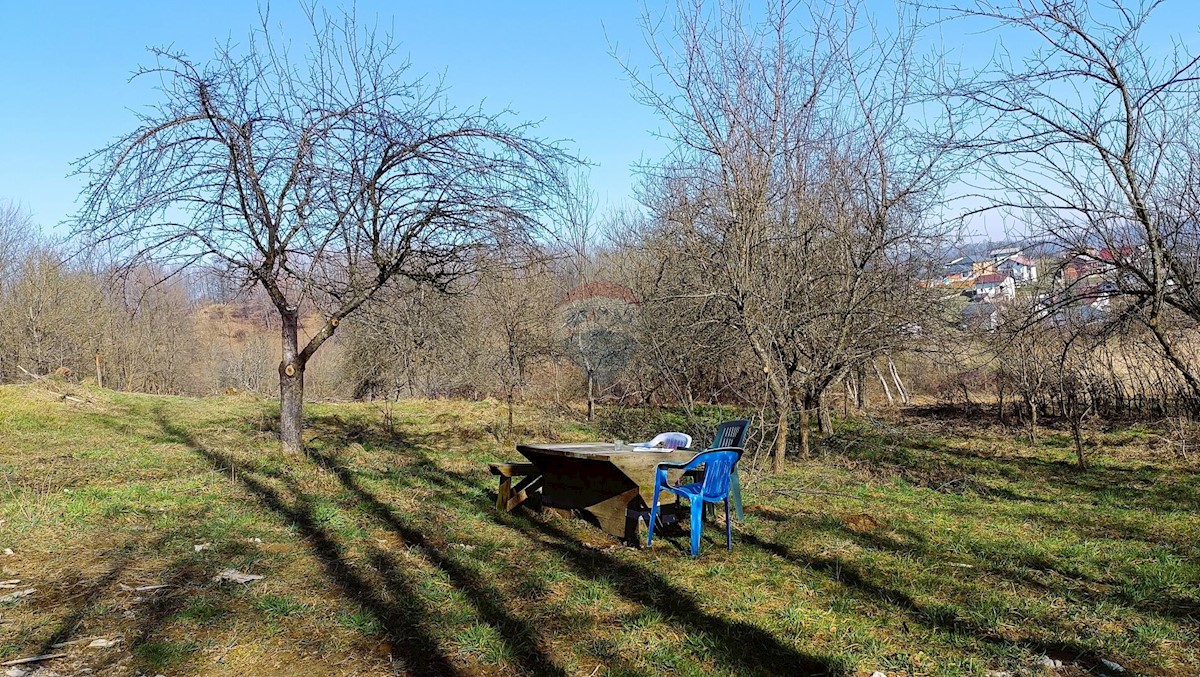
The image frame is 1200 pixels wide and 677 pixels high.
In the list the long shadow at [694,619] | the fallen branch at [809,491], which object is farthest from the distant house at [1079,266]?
the long shadow at [694,619]

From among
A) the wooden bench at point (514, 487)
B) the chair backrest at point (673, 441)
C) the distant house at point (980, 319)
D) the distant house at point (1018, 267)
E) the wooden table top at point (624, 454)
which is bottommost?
the wooden bench at point (514, 487)

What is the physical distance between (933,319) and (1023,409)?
22.0ft

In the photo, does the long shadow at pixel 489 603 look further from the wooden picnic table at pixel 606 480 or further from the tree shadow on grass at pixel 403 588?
the wooden picnic table at pixel 606 480

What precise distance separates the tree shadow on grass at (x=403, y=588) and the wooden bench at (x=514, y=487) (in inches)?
33.3

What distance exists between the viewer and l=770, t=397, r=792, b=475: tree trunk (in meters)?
7.92

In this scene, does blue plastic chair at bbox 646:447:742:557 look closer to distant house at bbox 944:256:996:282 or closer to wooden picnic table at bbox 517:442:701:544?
wooden picnic table at bbox 517:442:701:544

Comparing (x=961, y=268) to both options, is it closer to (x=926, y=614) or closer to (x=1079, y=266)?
(x=1079, y=266)

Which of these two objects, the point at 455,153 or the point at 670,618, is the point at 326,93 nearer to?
the point at 455,153

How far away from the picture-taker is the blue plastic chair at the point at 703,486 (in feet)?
16.3

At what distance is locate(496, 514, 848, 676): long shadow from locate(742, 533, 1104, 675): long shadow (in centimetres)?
81

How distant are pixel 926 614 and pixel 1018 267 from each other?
19.7ft

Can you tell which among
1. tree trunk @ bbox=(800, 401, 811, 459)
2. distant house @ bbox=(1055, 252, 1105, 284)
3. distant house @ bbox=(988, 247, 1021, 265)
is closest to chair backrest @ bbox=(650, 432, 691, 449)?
distant house @ bbox=(988, 247, 1021, 265)

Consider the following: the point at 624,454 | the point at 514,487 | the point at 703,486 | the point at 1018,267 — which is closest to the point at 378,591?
the point at 624,454

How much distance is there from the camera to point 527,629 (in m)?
3.68
